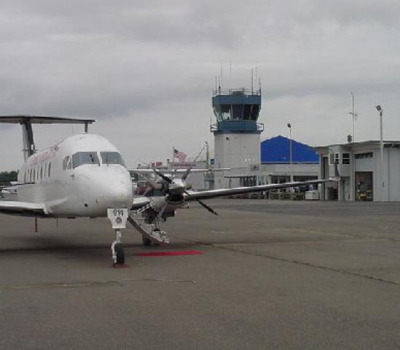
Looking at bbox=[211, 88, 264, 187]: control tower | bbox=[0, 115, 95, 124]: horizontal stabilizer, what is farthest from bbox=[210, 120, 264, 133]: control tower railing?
bbox=[0, 115, 95, 124]: horizontal stabilizer

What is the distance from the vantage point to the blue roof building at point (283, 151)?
11967 cm

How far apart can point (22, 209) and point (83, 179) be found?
311 centimetres

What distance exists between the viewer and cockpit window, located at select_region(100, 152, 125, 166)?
15.7 meters

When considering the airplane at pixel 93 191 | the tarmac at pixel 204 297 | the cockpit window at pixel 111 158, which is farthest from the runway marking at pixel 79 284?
the cockpit window at pixel 111 158

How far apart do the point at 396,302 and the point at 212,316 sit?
2.99 meters

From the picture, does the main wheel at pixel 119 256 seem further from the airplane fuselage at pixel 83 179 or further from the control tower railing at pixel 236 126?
the control tower railing at pixel 236 126

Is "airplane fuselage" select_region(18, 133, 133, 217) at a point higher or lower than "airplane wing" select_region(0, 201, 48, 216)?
higher

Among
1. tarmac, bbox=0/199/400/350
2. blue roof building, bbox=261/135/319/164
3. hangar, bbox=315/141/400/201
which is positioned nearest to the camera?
tarmac, bbox=0/199/400/350

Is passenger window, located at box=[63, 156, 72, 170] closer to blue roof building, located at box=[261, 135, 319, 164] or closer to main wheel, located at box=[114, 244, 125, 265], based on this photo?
main wheel, located at box=[114, 244, 125, 265]

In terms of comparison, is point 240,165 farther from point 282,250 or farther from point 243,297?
point 243,297

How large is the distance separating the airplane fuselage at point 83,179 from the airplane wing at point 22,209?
0.71 ft

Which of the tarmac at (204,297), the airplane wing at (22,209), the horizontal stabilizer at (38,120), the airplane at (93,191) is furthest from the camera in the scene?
the horizontal stabilizer at (38,120)

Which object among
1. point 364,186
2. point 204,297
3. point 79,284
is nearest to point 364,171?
point 364,186

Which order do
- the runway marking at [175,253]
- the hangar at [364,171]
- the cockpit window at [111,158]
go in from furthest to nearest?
the hangar at [364,171] → the runway marking at [175,253] → the cockpit window at [111,158]
